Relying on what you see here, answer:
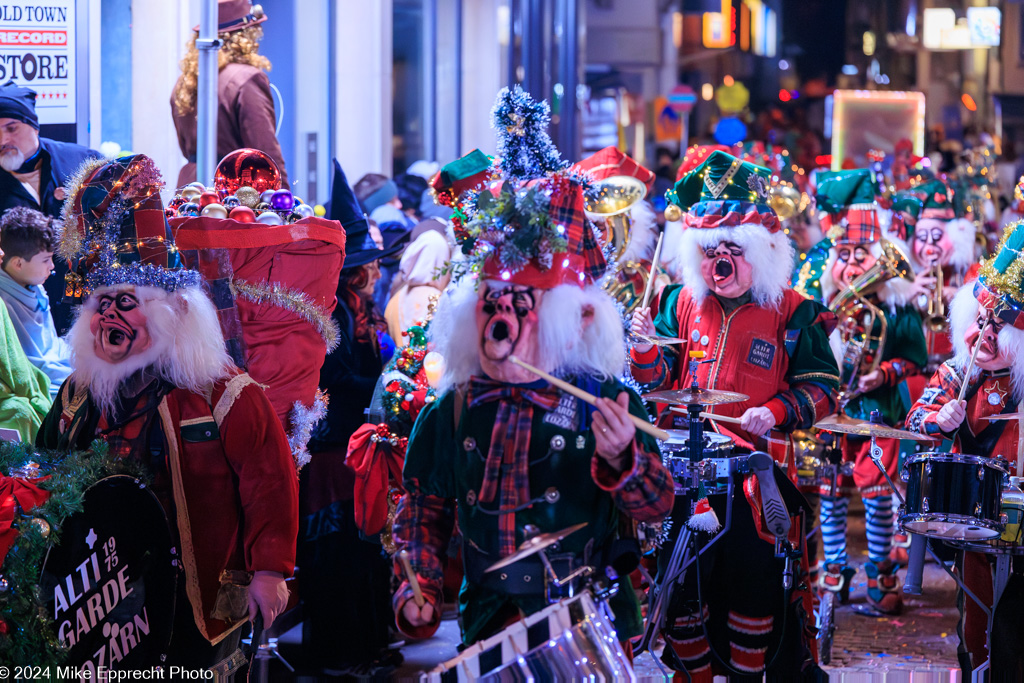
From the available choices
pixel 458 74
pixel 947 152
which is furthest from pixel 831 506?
pixel 947 152

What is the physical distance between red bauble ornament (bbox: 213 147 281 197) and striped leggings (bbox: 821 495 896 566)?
136 inches

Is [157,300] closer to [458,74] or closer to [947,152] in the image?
[458,74]

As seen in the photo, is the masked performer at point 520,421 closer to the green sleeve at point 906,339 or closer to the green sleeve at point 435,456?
the green sleeve at point 435,456

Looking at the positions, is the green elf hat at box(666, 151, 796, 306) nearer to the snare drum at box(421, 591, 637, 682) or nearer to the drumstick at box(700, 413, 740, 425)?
the drumstick at box(700, 413, 740, 425)

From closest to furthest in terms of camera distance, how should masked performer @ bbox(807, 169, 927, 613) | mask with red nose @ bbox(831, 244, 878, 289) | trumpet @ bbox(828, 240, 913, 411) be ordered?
masked performer @ bbox(807, 169, 927, 613) → trumpet @ bbox(828, 240, 913, 411) → mask with red nose @ bbox(831, 244, 878, 289)

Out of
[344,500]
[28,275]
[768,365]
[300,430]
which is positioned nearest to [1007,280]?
[768,365]

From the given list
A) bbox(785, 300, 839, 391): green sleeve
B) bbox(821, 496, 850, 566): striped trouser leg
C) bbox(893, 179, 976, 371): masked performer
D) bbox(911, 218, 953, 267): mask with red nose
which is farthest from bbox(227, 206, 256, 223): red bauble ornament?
bbox(911, 218, 953, 267): mask with red nose

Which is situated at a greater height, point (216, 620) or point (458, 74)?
point (458, 74)

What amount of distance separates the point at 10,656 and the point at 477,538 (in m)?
1.25

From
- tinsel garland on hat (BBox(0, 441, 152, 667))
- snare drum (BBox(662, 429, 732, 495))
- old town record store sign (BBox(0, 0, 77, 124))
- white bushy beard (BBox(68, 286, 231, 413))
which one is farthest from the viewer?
old town record store sign (BBox(0, 0, 77, 124))

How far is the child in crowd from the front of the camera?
4.69 m

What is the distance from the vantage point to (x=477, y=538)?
3.39m

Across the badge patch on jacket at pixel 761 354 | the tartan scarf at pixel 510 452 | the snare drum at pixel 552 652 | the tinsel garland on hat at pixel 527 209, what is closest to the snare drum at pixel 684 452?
the badge patch on jacket at pixel 761 354

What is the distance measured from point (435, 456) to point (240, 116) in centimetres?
335
